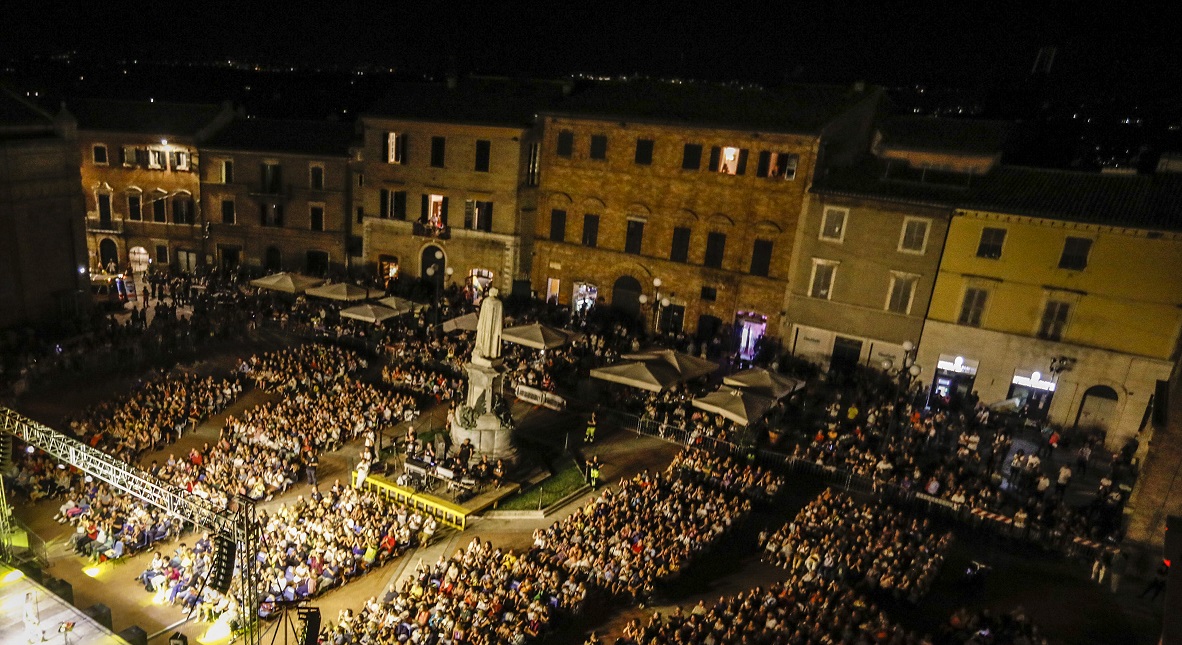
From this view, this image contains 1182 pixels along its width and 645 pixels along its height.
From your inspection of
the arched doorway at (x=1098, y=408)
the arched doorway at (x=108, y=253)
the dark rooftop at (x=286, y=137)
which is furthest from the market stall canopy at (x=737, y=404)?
the arched doorway at (x=108, y=253)

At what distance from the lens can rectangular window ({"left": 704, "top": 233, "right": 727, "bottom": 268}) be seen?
31869mm

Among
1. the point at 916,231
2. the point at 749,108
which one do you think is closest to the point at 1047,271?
the point at 916,231

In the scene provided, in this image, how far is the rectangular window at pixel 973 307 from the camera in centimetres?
2700

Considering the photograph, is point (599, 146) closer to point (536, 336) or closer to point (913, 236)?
point (536, 336)

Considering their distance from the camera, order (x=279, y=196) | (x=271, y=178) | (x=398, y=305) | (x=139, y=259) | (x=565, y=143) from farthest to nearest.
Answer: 1. (x=139, y=259)
2. (x=271, y=178)
3. (x=279, y=196)
4. (x=565, y=143)
5. (x=398, y=305)

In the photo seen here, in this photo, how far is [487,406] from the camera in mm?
20641

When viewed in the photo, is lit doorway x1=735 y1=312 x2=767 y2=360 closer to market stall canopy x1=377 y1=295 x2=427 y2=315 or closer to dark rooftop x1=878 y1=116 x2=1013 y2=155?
dark rooftop x1=878 y1=116 x2=1013 y2=155

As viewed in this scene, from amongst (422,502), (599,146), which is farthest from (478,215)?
(422,502)

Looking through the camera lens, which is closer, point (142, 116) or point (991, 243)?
point (991, 243)

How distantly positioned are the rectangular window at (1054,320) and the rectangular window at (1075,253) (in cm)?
132

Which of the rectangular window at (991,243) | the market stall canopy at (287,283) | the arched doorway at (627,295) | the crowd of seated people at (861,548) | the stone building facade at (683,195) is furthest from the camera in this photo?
the arched doorway at (627,295)

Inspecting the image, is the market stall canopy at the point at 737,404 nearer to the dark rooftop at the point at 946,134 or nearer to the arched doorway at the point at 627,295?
the arched doorway at the point at 627,295

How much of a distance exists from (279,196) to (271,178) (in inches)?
45.7

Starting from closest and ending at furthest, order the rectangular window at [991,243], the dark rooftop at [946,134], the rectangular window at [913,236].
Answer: the rectangular window at [991,243], the rectangular window at [913,236], the dark rooftop at [946,134]
